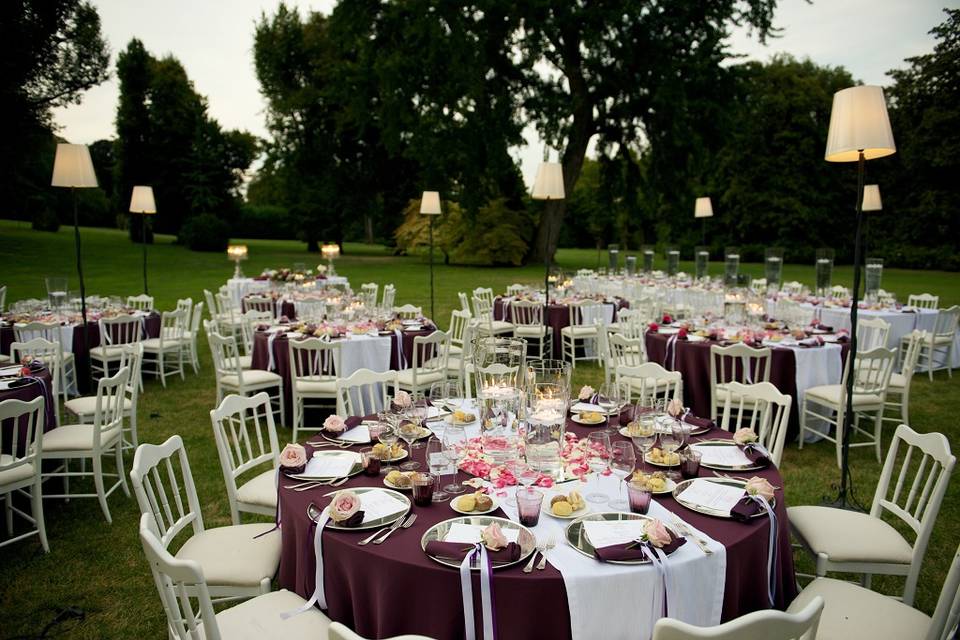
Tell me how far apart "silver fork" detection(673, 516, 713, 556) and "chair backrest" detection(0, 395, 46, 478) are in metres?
3.65

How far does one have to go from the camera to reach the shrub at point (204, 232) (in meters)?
28.8

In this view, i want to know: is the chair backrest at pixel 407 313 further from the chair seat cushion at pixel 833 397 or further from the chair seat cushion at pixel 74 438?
the chair seat cushion at pixel 833 397

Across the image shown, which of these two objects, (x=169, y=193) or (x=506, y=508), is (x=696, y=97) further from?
(x=169, y=193)

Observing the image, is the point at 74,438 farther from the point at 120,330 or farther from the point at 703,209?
the point at 703,209

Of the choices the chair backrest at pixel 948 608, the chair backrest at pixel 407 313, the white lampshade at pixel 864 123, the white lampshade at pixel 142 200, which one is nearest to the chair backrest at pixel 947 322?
the white lampshade at pixel 864 123

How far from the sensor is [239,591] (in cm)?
258

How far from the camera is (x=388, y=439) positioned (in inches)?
118

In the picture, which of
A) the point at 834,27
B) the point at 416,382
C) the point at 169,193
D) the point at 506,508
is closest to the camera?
the point at 506,508

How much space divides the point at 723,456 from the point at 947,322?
27.1 ft

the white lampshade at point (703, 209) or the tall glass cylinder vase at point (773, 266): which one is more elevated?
the white lampshade at point (703, 209)

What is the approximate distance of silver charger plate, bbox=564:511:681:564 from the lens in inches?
78.4

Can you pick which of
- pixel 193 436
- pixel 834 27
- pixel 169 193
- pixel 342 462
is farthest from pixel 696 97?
pixel 169 193

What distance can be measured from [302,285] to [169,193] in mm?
24270

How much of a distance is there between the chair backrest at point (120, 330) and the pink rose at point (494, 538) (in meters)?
7.41
